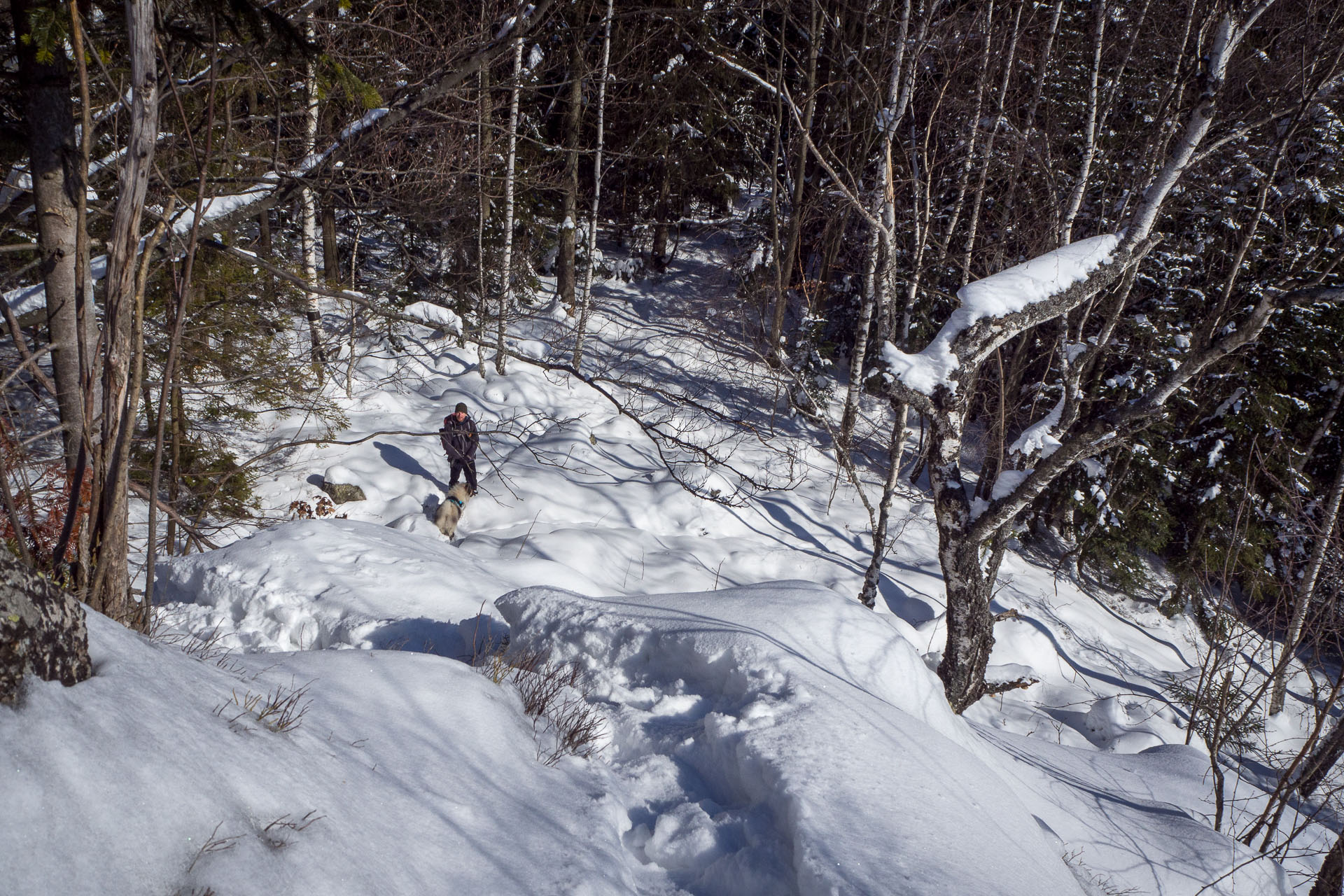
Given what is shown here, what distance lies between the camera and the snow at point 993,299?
492cm

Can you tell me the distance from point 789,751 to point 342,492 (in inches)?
327

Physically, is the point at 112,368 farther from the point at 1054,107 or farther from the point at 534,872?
the point at 1054,107

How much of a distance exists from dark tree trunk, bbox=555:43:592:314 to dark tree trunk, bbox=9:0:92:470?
935 centimetres

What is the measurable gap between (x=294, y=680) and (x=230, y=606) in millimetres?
2463

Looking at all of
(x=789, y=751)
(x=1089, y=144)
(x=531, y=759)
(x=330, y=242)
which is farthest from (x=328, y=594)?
(x=330, y=242)

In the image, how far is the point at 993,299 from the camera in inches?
193

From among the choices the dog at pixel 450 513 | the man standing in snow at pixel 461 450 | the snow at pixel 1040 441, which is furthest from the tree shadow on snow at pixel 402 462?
the snow at pixel 1040 441

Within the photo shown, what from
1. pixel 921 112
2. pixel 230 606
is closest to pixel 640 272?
pixel 921 112

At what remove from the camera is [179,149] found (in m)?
4.91

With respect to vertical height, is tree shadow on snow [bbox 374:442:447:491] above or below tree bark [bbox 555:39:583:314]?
below

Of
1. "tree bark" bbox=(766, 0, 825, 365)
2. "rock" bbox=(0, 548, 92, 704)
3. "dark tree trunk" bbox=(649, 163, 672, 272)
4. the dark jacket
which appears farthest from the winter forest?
"dark tree trunk" bbox=(649, 163, 672, 272)

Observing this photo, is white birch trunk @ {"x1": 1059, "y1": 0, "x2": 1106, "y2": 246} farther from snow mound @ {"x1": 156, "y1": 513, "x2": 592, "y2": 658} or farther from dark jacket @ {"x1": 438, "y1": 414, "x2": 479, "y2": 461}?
dark jacket @ {"x1": 438, "y1": 414, "x2": 479, "y2": 461}

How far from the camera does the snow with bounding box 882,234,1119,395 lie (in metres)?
4.92

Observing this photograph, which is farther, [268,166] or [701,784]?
[268,166]
